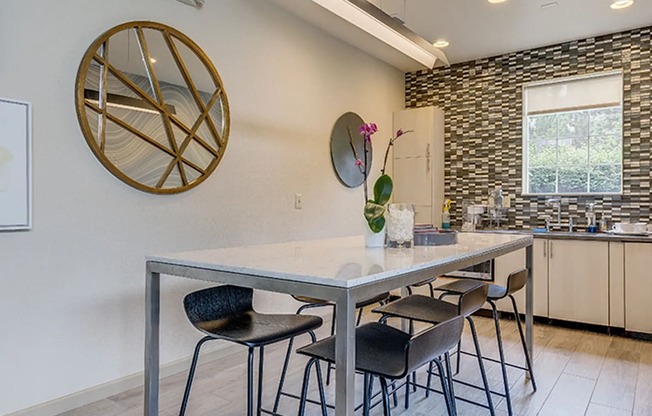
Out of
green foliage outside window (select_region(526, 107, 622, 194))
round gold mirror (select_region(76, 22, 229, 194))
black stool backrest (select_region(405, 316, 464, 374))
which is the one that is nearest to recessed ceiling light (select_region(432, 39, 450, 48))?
green foliage outside window (select_region(526, 107, 622, 194))

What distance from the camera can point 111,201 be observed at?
8.50 feet

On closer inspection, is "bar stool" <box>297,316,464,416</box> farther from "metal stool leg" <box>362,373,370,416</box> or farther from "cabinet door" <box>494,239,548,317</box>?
"cabinet door" <box>494,239,548,317</box>

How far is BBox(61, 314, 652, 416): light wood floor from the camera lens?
7.97 ft

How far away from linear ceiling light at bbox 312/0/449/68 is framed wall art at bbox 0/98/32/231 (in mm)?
1538

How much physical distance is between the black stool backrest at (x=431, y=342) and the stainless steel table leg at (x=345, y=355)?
8.7 inches

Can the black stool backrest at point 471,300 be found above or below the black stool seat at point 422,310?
above

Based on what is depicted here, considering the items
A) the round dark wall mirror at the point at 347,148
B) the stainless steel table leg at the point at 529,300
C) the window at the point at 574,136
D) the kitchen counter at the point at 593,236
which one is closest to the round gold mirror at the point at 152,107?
the round dark wall mirror at the point at 347,148

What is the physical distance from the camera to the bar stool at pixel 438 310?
206 cm

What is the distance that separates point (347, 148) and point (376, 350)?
310 cm

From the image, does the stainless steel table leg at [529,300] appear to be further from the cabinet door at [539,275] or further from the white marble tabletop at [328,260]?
the cabinet door at [539,275]

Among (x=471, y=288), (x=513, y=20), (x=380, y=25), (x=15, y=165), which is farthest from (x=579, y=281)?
(x=15, y=165)

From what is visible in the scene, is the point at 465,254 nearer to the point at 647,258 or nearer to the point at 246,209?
the point at 246,209

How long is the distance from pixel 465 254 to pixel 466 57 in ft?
11.7

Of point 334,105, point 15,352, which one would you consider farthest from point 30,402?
point 334,105
